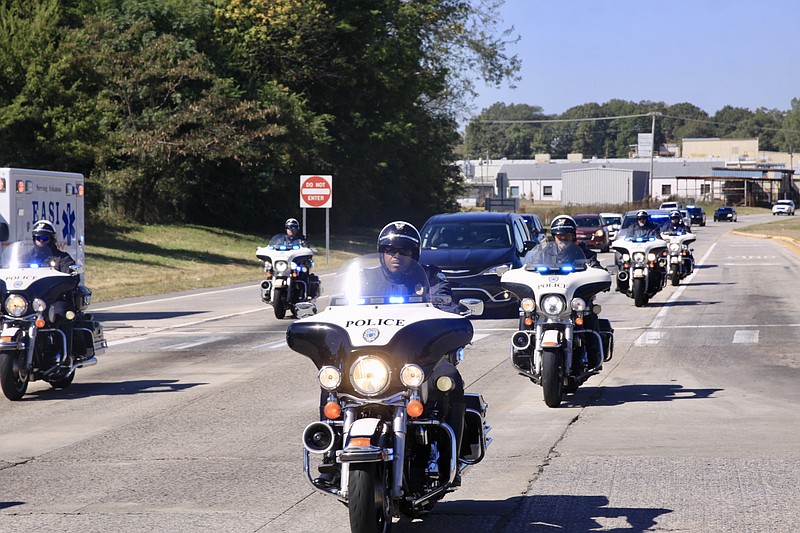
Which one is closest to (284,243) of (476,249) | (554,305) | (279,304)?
(279,304)

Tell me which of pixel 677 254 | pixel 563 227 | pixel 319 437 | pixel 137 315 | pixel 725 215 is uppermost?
pixel 563 227

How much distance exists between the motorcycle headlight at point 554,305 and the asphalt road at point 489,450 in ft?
3.00

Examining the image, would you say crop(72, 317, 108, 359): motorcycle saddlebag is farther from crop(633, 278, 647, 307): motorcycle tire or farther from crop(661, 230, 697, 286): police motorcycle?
crop(661, 230, 697, 286): police motorcycle

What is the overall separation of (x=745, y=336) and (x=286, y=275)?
27.5ft

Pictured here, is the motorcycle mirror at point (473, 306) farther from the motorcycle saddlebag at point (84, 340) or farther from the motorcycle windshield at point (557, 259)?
the motorcycle saddlebag at point (84, 340)

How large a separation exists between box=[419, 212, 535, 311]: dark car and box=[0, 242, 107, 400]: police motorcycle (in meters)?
7.64

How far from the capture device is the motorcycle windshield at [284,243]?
2197 centimetres

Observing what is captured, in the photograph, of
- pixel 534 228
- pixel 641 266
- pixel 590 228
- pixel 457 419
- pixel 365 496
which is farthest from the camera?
pixel 590 228

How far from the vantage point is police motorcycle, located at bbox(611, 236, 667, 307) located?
22953mm

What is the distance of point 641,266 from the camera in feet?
76.1

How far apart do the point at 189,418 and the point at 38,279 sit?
2.72 metres

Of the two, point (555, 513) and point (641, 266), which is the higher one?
point (641, 266)

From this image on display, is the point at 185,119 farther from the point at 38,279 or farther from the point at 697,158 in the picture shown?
the point at 697,158

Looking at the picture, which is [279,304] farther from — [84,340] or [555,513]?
[555,513]
